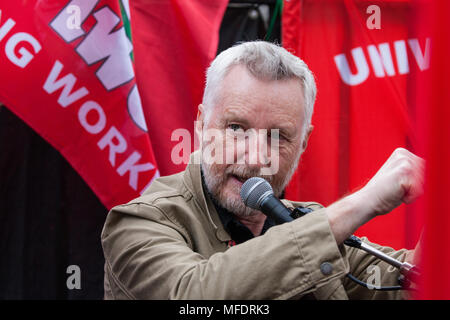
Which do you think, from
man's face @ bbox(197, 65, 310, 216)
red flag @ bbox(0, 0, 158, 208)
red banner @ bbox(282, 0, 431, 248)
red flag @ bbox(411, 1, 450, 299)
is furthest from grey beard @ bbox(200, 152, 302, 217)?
red banner @ bbox(282, 0, 431, 248)

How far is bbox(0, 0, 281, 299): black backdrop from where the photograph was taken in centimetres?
309

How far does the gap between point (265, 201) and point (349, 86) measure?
2.06 m

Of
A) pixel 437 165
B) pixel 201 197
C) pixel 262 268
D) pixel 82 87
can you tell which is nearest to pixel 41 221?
pixel 82 87

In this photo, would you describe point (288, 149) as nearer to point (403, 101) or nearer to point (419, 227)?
point (419, 227)

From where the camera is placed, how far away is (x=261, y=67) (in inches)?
64.2

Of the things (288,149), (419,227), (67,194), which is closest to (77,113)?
(67,194)

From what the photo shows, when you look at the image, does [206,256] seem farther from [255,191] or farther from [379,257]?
[379,257]

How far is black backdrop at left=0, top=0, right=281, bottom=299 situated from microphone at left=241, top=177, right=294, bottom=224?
1.98m

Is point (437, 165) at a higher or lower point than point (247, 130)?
lower

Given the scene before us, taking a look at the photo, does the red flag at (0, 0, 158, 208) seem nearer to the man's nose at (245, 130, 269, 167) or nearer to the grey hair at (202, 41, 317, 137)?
the grey hair at (202, 41, 317, 137)

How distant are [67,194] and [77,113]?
637mm

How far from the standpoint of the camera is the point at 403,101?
309 cm

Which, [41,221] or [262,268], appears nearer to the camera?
[262,268]

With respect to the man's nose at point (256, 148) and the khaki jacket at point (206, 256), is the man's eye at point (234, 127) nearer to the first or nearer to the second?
the man's nose at point (256, 148)
